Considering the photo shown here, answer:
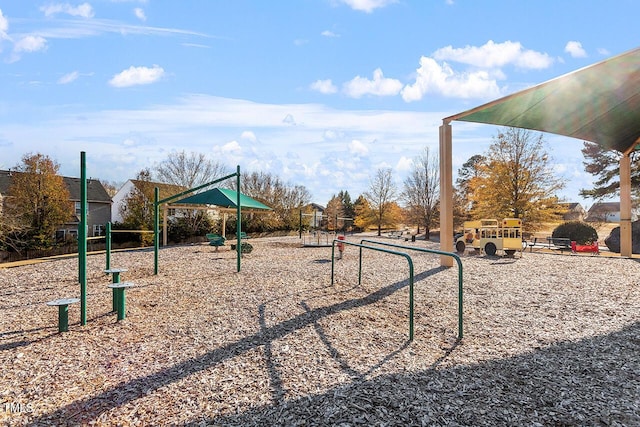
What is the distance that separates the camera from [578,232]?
60.6 feet

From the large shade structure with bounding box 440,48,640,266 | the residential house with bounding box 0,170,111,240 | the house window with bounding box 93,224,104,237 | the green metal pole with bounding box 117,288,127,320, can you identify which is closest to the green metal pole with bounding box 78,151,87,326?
the green metal pole with bounding box 117,288,127,320

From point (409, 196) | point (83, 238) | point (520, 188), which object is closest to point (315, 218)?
point (409, 196)

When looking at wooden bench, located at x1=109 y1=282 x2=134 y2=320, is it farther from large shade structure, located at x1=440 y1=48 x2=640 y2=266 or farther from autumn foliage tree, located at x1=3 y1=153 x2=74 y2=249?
autumn foliage tree, located at x1=3 y1=153 x2=74 y2=249

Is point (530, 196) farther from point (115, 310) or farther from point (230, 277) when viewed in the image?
point (115, 310)

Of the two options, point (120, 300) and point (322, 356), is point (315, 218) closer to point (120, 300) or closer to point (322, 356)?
point (120, 300)

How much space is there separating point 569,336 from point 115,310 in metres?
6.12

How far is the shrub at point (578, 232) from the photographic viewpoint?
59.7 feet

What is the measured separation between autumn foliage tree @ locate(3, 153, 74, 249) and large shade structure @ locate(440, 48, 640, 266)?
22043mm

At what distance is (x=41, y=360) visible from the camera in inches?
147

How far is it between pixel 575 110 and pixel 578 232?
460 inches

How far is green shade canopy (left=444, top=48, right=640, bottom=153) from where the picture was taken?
7032mm

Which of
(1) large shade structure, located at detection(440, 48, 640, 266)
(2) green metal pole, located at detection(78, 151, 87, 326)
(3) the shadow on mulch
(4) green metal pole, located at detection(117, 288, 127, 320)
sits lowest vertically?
(3) the shadow on mulch

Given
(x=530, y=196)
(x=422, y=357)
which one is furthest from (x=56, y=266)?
(x=530, y=196)

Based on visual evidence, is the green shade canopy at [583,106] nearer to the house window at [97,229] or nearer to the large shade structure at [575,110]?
the large shade structure at [575,110]
